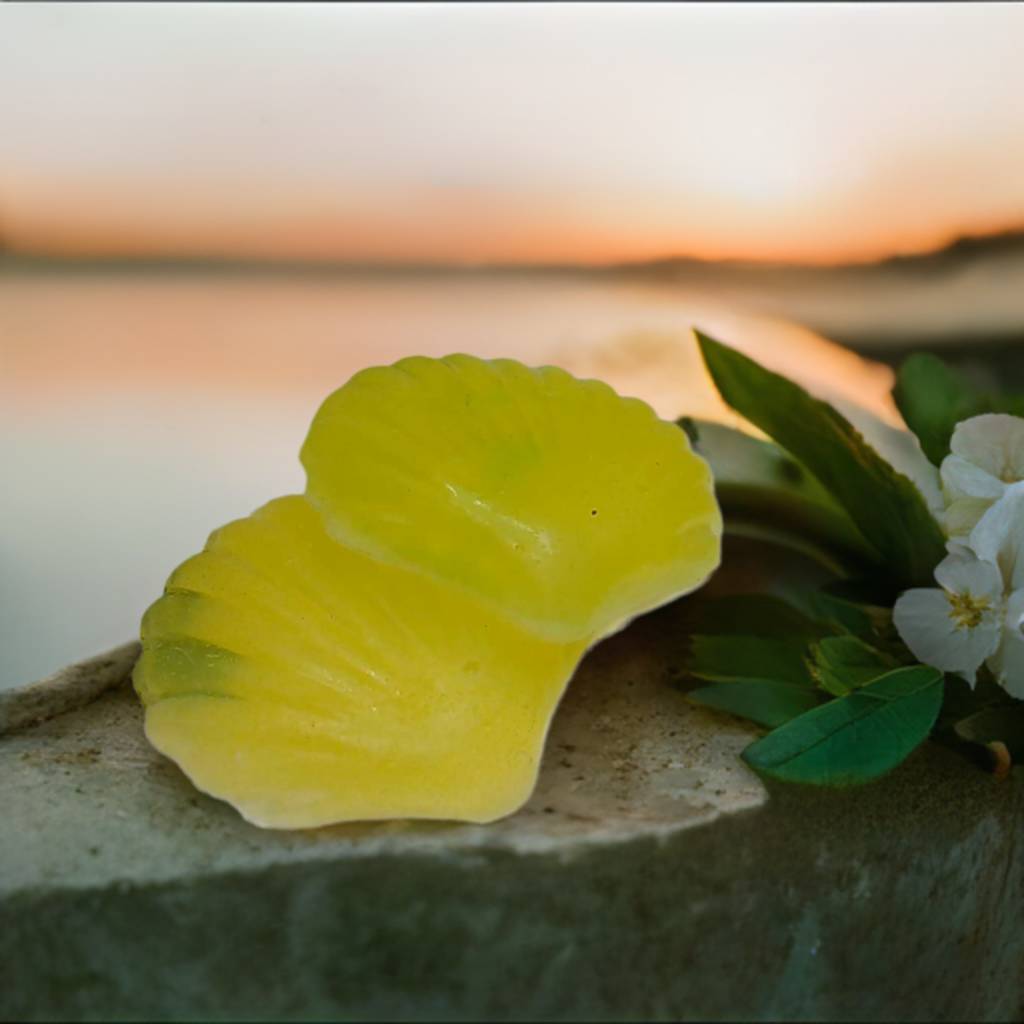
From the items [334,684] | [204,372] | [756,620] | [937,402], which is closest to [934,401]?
[937,402]

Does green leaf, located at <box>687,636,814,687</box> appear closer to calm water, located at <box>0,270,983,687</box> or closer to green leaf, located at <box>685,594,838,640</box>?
green leaf, located at <box>685,594,838,640</box>

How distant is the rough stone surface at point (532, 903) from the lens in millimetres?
210

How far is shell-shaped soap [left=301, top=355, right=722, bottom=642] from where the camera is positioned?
26cm

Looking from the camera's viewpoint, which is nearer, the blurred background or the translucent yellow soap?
the translucent yellow soap

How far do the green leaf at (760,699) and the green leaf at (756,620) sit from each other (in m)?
0.03

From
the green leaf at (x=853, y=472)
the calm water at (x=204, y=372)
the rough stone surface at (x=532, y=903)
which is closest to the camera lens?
the rough stone surface at (x=532, y=903)

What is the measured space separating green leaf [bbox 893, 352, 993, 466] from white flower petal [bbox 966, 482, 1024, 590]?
6 cm

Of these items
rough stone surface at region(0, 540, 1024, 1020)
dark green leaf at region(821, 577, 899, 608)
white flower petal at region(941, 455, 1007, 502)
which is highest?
white flower petal at region(941, 455, 1007, 502)

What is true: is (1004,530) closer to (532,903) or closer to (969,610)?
(969,610)

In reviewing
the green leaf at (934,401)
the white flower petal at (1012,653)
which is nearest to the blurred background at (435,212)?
the green leaf at (934,401)

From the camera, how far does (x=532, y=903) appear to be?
0.22m

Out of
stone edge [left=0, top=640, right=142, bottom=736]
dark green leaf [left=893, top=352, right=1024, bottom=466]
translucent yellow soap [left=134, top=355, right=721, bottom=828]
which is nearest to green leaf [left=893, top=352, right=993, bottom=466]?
dark green leaf [left=893, top=352, right=1024, bottom=466]

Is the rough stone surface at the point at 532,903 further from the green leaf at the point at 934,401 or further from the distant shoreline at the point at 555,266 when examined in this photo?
the distant shoreline at the point at 555,266

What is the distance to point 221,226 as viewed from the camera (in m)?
0.50
